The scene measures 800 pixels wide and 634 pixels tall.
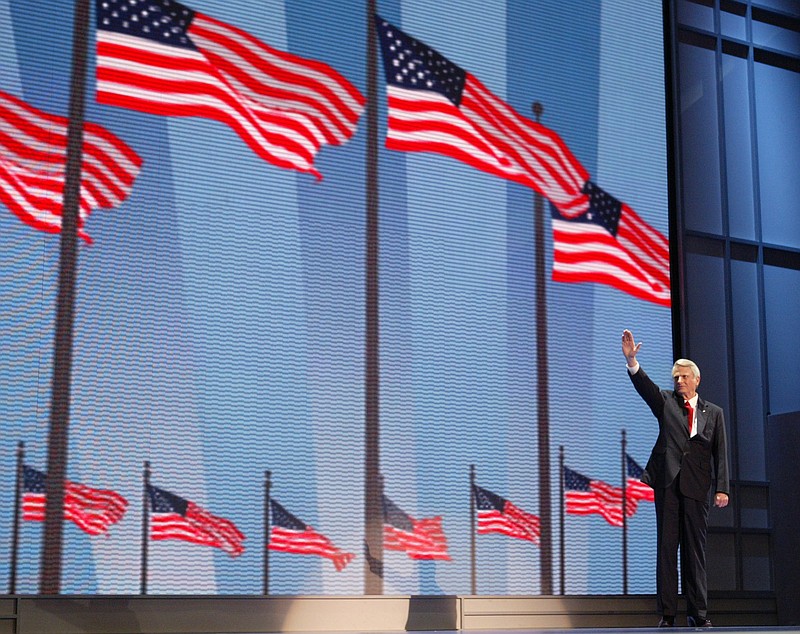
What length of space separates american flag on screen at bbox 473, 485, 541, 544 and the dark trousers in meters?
0.70

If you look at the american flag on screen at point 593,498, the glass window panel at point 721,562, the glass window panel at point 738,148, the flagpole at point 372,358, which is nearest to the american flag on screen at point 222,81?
the flagpole at point 372,358

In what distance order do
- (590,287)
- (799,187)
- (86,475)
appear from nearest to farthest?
(86,475), (590,287), (799,187)

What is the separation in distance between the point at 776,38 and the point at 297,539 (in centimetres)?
485

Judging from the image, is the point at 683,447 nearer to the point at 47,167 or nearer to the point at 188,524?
the point at 188,524

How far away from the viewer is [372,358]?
5594mm

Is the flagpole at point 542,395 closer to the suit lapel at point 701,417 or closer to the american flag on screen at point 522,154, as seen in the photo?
the american flag on screen at point 522,154

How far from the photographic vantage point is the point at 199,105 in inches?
212

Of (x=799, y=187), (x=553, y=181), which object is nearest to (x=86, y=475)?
(x=553, y=181)

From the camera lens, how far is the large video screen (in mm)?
4910

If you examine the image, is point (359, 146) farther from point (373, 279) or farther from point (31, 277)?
point (31, 277)

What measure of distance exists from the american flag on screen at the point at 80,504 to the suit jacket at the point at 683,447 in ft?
8.37

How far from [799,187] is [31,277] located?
5.05 meters

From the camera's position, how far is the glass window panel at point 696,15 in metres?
7.14

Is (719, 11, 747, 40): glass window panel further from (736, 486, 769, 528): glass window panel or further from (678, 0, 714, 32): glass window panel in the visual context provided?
(736, 486, 769, 528): glass window panel
